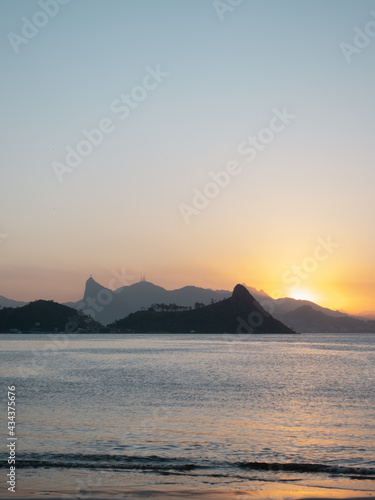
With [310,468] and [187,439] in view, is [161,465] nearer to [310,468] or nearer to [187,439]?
[187,439]

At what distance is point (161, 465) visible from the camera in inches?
1032

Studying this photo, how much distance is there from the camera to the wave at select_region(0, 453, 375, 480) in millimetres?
25219

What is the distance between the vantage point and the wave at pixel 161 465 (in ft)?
82.7

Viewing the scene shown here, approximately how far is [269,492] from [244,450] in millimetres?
8683

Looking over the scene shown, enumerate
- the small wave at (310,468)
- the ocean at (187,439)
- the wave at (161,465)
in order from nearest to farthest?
the ocean at (187,439) → the small wave at (310,468) → the wave at (161,465)

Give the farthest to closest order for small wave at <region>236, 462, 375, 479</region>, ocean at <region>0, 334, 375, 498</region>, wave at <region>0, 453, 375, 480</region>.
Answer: wave at <region>0, 453, 375, 480</region>, small wave at <region>236, 462, 375, 479</region>, ocean at <region>0, 334, 375, 498</region>

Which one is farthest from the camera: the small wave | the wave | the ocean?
the wave

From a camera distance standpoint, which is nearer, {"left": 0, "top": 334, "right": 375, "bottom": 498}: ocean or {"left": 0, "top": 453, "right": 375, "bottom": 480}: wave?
{"left": 0, "top": 334, "right": 375, "bottom": 498}: ocean

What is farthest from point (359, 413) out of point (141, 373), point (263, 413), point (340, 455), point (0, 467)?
point (141, 373)

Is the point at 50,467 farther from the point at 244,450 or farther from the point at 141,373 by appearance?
the point at 141,373

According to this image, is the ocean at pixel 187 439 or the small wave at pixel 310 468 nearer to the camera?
the ocean at pixel 187 439

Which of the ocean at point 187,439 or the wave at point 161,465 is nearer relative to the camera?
the ocean at point 187,439

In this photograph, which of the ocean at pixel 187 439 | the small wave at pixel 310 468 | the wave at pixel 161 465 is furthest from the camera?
the wave at pixel 161 465

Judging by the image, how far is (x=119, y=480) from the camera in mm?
23250
